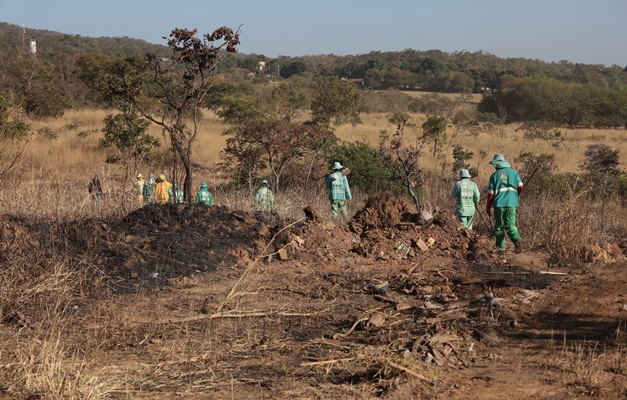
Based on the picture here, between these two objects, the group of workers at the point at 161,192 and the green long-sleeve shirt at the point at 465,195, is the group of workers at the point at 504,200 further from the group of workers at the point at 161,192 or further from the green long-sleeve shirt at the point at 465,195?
the group of workers at the point at 161,192

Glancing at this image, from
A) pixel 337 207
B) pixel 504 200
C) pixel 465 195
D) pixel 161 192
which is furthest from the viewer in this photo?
pixel 337 207

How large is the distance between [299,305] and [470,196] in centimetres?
510

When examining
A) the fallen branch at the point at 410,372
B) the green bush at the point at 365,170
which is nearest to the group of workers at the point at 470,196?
the fallen branch at the point at 410,372

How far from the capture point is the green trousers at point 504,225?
432 inches

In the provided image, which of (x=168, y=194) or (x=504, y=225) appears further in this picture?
(x=168, y=194)

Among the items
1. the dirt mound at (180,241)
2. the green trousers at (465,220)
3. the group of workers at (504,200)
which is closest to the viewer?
the dirt mound at (180,241)

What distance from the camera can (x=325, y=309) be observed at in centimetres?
738

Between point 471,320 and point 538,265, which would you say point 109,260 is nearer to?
point 471,320

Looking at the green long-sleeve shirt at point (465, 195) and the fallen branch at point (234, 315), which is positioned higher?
the green long-sleeve shirt at point (465, 195)

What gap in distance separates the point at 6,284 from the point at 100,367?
2138 millimetres

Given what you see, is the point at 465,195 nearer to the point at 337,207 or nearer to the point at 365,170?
the point at 337,207

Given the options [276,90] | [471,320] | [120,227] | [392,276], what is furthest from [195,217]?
[276,90]

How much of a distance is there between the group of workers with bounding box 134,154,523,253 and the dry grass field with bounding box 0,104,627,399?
432 millimetres

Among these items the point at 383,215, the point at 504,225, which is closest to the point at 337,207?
the point at 383,215
